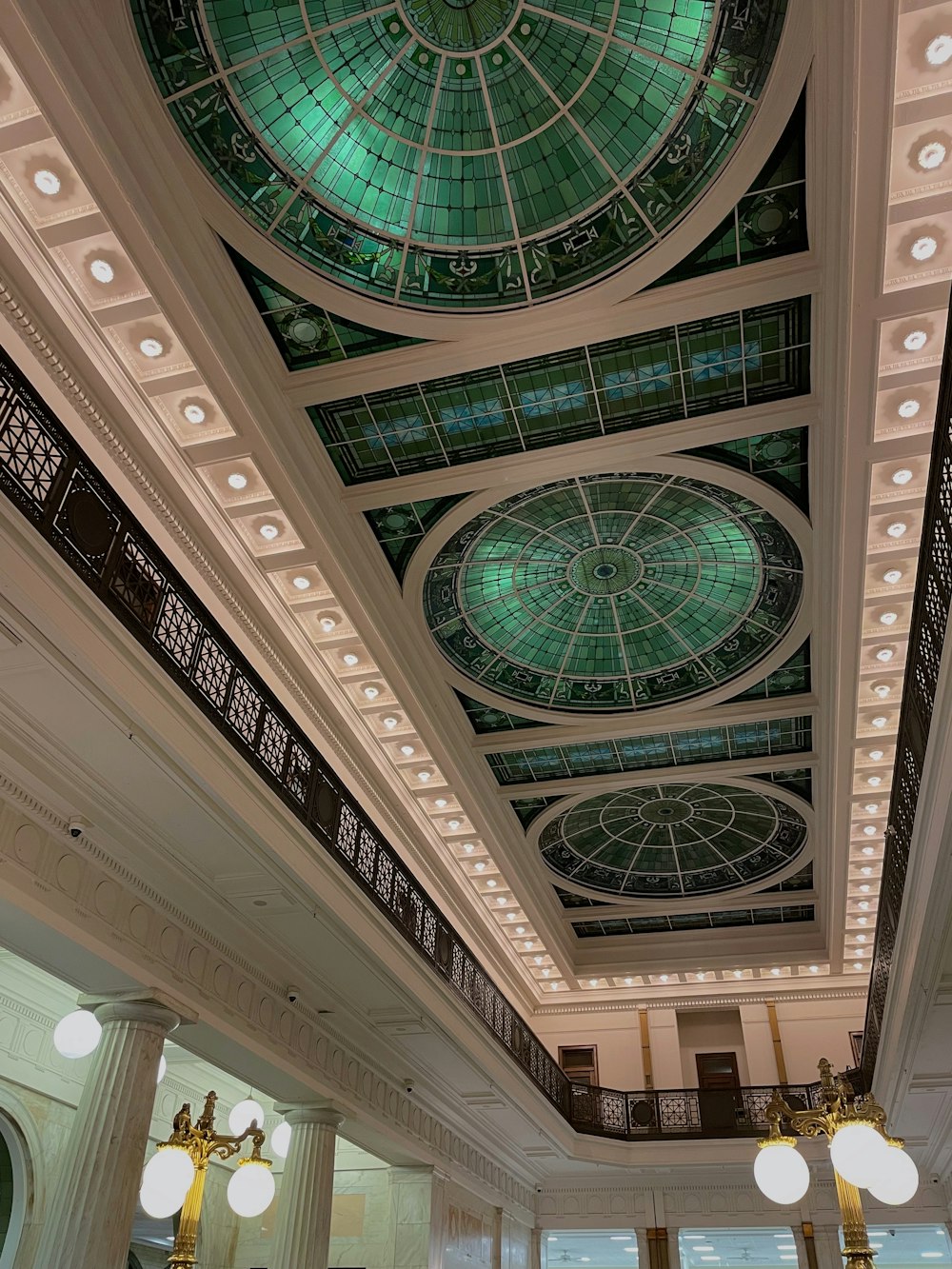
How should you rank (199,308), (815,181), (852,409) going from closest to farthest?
(815,181) < (199,308) < (852,409)

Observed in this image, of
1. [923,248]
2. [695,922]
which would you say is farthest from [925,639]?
[695,922]

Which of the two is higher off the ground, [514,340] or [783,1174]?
[514,340]

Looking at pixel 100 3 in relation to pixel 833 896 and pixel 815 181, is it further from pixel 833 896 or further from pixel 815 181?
pixel 833 896

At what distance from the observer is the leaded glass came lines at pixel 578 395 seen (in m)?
7.93

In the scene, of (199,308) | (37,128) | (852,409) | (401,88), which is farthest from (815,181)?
(37,128)

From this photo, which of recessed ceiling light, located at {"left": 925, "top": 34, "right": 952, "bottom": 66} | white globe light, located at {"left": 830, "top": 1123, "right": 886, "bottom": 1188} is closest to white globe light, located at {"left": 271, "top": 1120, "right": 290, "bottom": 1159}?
white globe light, located at {"left": 830, "top": 1123, "right": 886, "bottom": 1188}

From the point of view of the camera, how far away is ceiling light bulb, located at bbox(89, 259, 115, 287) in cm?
706

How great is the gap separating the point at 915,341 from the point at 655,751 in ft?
23.6

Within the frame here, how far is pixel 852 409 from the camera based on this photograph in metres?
7.91

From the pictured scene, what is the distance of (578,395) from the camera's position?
8.38 metres

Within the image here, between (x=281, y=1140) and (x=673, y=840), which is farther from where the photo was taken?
(x=673, y=840)

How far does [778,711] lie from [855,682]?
1502 mm

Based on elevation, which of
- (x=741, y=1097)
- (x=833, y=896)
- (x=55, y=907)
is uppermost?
(x=833, y=896)

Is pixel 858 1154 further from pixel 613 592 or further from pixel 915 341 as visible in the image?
pixel 613 592
